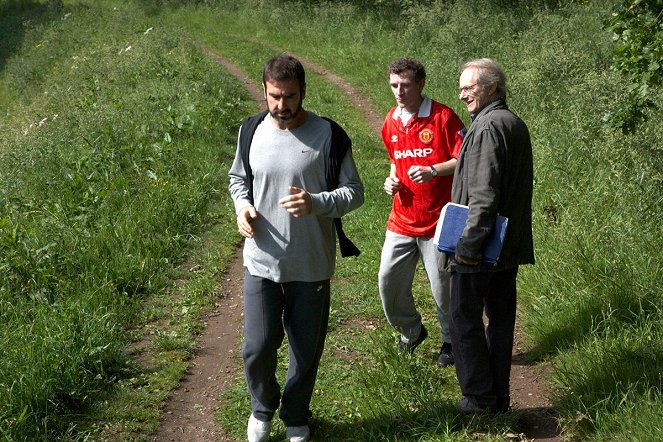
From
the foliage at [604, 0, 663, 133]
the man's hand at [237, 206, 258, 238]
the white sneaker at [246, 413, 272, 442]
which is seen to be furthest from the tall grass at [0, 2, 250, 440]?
the foliage at [604, 0, 663, 133]

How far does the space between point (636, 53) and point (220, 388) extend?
13.3 ft

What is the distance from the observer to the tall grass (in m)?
5.12

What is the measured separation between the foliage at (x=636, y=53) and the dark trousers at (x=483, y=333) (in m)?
3.03

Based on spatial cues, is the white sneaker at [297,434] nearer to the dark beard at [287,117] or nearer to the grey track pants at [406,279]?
the grey track pants at [406,279]

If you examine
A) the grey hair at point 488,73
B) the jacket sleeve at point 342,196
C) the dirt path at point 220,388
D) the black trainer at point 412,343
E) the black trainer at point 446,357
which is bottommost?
the dirt path at point 220,388

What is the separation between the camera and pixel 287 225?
4117 mm

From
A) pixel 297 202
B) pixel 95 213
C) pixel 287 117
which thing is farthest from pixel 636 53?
pixel 95 213

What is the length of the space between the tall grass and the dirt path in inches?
20.2

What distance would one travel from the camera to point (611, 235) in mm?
6297

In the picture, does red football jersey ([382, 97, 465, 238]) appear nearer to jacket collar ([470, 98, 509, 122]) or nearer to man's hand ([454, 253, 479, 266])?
jacket collar ([470, 98, 509, 122])

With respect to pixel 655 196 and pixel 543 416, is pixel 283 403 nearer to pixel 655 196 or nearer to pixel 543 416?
pixel 543 416

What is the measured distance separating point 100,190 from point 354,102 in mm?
7650

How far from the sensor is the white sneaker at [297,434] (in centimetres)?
446

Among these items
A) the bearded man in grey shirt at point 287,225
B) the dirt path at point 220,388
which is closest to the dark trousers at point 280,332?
the bearded man in grey shirt at point 287,225
